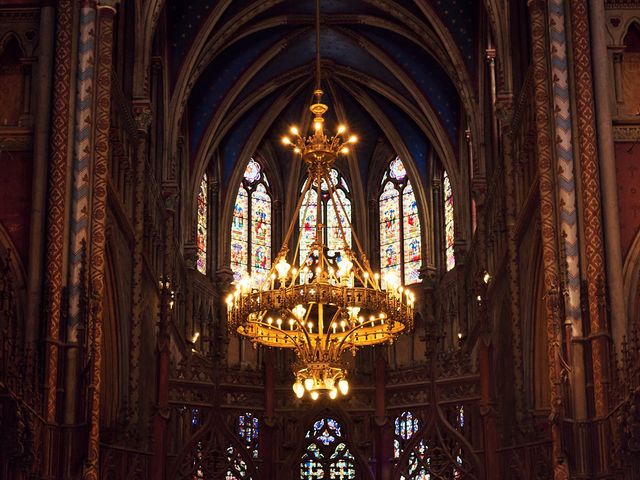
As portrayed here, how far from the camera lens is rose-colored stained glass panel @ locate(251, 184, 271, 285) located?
36156mm

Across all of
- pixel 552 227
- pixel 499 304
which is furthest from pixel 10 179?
pixel 499 304

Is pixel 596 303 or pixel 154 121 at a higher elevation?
pixel 154 121

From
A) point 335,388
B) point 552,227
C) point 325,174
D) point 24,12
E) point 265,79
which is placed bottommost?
point 335,388

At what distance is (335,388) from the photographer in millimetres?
21938

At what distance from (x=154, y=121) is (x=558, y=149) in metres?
12.0

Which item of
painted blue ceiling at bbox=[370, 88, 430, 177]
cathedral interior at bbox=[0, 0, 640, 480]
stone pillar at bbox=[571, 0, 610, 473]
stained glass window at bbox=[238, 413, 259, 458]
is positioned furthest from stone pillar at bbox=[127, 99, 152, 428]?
painted blue ceiling at bbox=[370, 88, 430, 177]

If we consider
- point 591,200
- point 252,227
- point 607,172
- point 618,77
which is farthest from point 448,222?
point 591,200

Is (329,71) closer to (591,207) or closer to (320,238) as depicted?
(320,238)

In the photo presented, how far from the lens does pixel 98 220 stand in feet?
67.4

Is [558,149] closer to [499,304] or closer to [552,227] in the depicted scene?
[552,227]

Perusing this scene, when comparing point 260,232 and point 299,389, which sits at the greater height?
point 260,232

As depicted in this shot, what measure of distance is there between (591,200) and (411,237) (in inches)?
663

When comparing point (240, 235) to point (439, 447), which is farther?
point (240, 235)

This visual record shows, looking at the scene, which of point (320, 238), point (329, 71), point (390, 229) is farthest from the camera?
point (390, 229)
